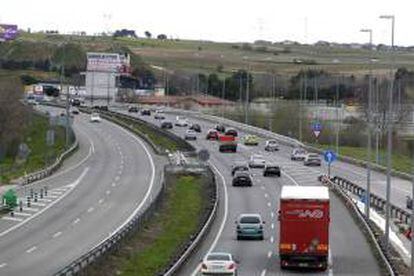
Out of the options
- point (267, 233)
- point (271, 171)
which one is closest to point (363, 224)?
point (267, 233)

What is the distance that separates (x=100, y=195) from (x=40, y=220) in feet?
45.8

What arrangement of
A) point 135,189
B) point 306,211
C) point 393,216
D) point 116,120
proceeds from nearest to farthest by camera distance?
point 306,211, point 393,216, point 135,189, point 116,120

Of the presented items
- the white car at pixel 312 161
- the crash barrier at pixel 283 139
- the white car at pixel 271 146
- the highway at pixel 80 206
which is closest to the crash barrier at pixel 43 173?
the highway at pixel 80 206

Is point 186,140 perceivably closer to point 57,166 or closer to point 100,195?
point 57,166

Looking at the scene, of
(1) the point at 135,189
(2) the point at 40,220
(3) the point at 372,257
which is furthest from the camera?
(1) the point at 135,189

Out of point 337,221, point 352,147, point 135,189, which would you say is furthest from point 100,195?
point 352,147

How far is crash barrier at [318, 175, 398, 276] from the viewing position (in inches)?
1662

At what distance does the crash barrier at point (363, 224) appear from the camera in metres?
42.2

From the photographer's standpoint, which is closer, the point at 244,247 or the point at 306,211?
the point at 306,211

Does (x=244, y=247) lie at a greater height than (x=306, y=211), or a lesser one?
lesser

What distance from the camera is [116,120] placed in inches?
5743

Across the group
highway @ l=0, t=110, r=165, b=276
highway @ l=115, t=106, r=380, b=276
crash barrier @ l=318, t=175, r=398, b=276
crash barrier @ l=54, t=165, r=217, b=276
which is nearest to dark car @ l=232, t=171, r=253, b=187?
highway @ l=115, t=106, r=380, b=276

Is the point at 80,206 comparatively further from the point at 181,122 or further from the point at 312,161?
the point at 181,122

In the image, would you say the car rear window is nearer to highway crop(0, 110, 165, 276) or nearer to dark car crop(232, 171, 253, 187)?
highway crop(0, 110, 165, 276)
